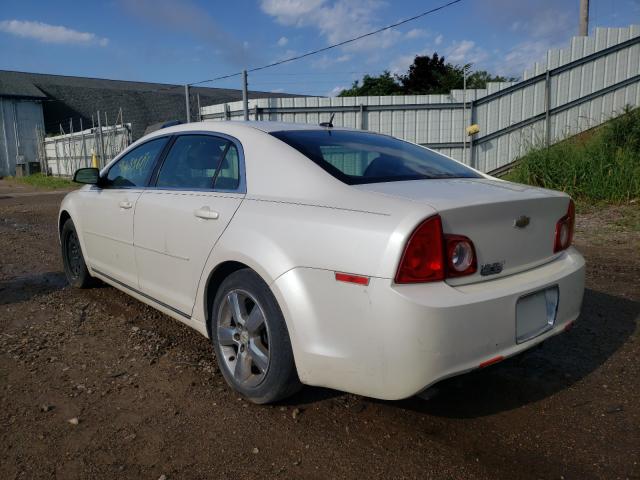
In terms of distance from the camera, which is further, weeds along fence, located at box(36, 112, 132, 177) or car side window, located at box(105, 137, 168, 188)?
weeds along fence, located at box(36, 112, 132, 177)

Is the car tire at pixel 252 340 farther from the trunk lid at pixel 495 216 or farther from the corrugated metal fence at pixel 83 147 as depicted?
the corrugated metal fence at pixel 83 147

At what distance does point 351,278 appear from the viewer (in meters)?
2.16

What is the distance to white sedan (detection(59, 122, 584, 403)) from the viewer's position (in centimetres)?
211

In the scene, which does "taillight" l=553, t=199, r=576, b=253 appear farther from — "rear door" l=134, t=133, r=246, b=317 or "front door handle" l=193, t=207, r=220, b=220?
"front door handle" l=193, t=207, r=220, b=220

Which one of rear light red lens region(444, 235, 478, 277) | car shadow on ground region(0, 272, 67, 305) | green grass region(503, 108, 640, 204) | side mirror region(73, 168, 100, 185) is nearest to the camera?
rear light red lens region(444, 235, 478, 277)

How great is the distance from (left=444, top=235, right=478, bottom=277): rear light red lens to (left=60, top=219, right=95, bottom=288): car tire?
11.9ft

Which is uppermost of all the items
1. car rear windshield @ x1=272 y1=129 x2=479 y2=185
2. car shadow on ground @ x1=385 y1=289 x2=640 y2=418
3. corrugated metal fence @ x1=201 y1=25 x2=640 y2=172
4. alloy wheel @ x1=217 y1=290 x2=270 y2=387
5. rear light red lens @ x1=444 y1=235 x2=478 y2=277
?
corrugated metal fence @ x1=201 y1=25 x2=640 y2=172

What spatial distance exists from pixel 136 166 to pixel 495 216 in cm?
275

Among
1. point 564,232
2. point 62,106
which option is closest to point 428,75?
point 62,106

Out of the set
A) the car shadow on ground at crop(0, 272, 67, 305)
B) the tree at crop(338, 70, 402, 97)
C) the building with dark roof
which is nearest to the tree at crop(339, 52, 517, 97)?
the tree at crop(338, 70, 402, 97)

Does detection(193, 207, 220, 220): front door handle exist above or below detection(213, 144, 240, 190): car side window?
below

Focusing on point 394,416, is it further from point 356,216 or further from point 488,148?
point 488,148

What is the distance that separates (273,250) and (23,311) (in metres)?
2.92

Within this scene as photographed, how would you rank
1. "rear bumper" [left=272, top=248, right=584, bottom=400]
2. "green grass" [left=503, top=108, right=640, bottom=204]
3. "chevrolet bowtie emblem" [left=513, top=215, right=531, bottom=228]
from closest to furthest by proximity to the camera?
"rear bumper" [left=272, top=248, right=584, bottom=400] → "chevrolet bowtie emblem" [left=513, top=215, right=531, bottom=228] → "green grass" [left=503, top=108, right=640, bottom=204]
